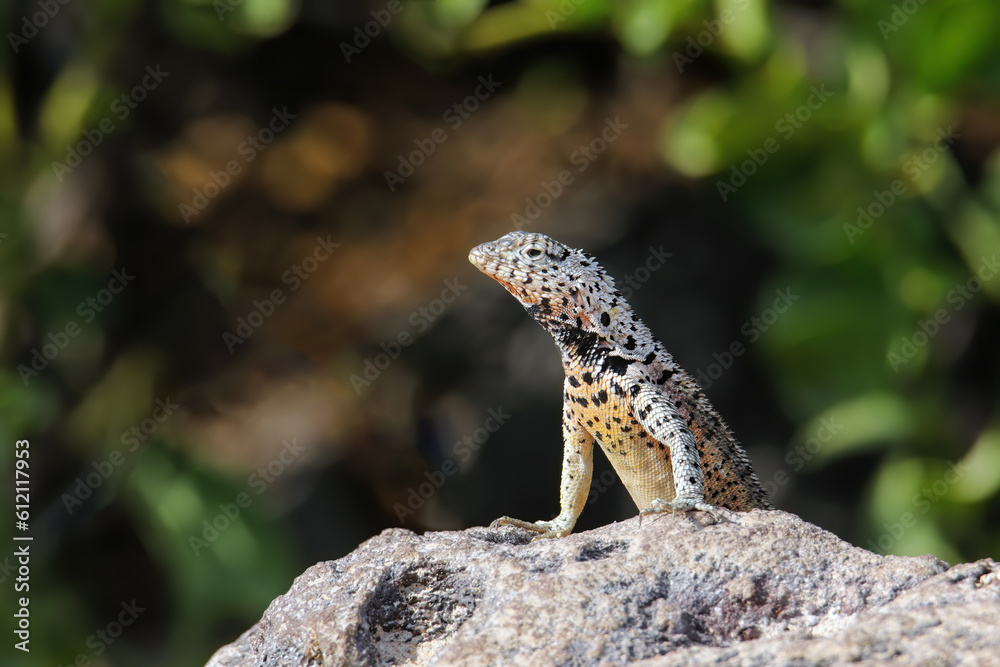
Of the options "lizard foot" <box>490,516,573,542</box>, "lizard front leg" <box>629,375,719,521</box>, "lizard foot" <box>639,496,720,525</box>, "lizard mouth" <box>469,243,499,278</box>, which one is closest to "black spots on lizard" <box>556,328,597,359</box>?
"lizard front leg" <box>629,375,719,521</box>

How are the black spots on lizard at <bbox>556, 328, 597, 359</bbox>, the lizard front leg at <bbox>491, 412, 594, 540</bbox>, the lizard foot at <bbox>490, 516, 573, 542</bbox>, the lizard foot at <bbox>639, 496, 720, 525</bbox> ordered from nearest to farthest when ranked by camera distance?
the lizard foot at <bbox>639, 496, 720, 525</bbox>
the lizard foot at <bbox>490, 516, 573, 542</bbox>
the black spots on lizard at <bbox>556, 328, 597, 359</bbox>
the lizard front leg at <bbox>491, 412, 594, 540</bbox>

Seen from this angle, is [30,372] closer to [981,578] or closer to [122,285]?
[122,285]

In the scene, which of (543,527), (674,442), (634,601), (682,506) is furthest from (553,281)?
(634,601)

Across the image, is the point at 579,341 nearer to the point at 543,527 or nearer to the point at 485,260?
the point at 485,260

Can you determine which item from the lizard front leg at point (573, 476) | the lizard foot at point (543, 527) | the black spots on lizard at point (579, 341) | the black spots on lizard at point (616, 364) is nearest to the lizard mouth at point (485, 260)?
the black spots on lizard at point (579, 341)

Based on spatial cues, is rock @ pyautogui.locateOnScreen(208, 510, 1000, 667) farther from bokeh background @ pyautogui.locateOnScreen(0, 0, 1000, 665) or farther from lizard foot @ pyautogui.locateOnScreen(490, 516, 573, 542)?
bokeh background @ pyautogui.locateOnScreen(0, 0, 1000, 665)

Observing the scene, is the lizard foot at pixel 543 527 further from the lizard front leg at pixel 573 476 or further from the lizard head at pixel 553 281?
the lizard head at pixel 553 281

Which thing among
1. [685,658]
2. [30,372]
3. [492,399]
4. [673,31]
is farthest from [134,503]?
[685,658]
